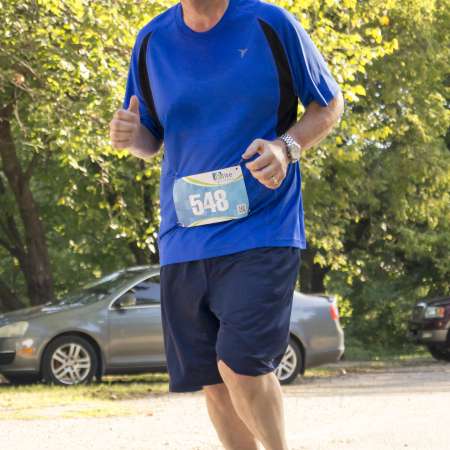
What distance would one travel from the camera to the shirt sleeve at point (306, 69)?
372 centimetres

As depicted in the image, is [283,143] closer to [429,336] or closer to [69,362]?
[69,362]

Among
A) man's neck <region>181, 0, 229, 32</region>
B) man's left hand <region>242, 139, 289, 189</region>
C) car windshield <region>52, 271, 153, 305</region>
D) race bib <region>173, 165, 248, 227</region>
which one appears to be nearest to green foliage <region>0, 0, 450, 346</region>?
car windshield <region>52, 271, 153, 305</region>

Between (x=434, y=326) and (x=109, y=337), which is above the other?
(x=109, y=337)

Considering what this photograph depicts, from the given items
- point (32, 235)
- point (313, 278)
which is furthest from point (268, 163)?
point (313, 278)

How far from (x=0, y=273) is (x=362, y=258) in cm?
970

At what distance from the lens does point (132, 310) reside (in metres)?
14.3

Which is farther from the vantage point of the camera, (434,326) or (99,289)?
(434,326)

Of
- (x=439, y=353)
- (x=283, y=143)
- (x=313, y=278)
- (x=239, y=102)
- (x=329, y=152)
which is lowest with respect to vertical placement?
(x=439, y=353)

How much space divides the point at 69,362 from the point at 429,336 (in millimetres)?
8588

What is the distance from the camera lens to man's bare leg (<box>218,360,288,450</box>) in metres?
3.64

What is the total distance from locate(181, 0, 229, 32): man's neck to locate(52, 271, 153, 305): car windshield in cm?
1087

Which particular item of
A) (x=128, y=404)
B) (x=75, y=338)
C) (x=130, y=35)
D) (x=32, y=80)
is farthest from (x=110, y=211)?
(x=128, y=404)

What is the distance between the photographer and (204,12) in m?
3.78

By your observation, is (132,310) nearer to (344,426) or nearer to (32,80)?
(32,80)
